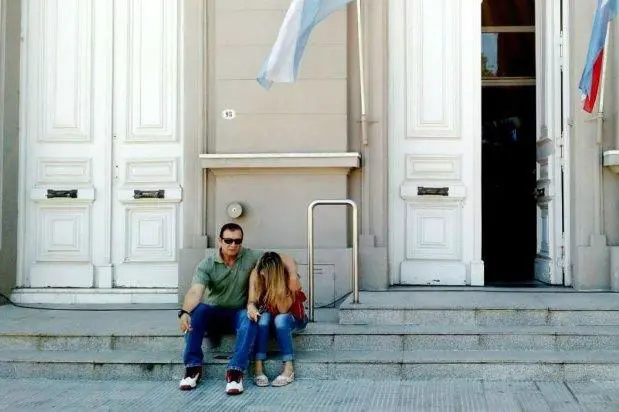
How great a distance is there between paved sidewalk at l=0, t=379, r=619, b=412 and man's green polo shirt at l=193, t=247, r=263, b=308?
0.65m

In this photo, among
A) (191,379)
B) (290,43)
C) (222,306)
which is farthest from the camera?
(290,43)

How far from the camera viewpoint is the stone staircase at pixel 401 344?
584 centimetres

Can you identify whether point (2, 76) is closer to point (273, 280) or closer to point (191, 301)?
point (191, 301)

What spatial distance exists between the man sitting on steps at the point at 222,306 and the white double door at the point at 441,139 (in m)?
2.17

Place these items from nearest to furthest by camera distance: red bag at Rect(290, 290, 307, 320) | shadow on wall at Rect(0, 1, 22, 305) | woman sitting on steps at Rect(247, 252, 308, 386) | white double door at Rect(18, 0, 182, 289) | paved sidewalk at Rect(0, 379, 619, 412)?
1. paved sidewalk at Rect(0, 379, 619, 412)
2. woman sitting on steps at Rect(247, 252, 308, 386)
3. red bag at Rect(290, 290, 307, 320)
4. shadow on wall at Rect(0, 1, 22, 305)
5. white double door at Rect(18, 0, 182, 289)

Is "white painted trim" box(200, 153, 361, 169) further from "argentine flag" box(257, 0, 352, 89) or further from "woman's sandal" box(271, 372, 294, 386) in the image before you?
"woman's sandal" box(271, 372, 294, 386)

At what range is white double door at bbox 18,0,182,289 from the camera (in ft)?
26.6

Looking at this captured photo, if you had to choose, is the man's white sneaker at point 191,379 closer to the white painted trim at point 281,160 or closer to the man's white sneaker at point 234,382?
the man's white sneaker at point 234,382

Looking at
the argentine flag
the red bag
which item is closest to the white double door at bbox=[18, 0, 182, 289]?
the argentine flag

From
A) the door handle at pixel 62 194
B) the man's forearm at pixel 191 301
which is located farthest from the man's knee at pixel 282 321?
the door handle at pixel 62 194

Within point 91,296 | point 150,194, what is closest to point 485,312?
point 150,194

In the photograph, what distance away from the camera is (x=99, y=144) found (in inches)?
321

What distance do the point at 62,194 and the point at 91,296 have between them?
113 cm

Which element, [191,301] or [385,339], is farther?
[385,339]
